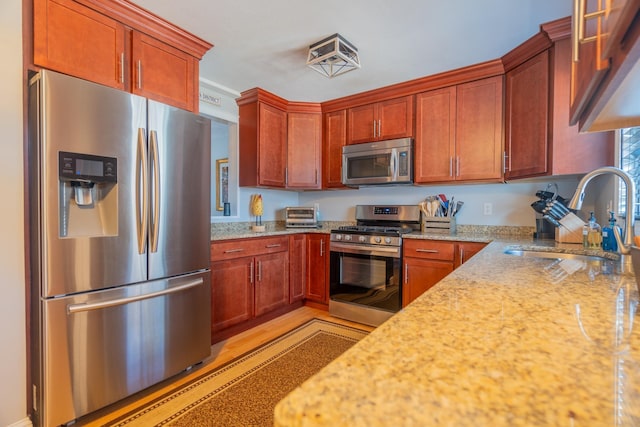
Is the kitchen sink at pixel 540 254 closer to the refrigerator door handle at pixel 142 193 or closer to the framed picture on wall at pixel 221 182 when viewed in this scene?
the refrigerator door handle at pixel 142 193

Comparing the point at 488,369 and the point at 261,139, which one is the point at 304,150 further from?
the point at 488,369

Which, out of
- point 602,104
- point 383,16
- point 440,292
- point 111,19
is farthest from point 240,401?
point 383,16

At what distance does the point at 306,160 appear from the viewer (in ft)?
11.5

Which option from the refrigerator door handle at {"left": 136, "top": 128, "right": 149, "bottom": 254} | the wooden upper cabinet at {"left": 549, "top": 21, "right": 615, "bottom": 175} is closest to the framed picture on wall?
the refrigerator door handle at {"left": 136, "top": 128, "right": 149, "bottom": 254}

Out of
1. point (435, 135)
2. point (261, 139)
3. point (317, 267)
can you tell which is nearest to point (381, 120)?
point (435, 135)

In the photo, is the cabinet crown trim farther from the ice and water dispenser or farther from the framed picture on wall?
the framed picture on wall

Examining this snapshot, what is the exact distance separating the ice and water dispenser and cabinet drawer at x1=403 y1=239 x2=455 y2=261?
217 centimetres

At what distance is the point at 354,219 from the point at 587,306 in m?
2.96

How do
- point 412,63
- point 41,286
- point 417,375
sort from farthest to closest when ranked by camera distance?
1. point 412,63
2. point 41,286
3. point 417,375

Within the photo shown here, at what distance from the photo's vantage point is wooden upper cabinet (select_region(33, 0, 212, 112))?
1.57 m

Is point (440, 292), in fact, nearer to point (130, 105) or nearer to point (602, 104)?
point (602, 104)

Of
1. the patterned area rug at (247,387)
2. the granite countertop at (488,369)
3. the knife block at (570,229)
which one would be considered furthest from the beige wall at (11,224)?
the knife block at (570,229)

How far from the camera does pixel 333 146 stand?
3.44 meters

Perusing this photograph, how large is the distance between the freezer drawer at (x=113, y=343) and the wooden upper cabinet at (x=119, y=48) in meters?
1.20
